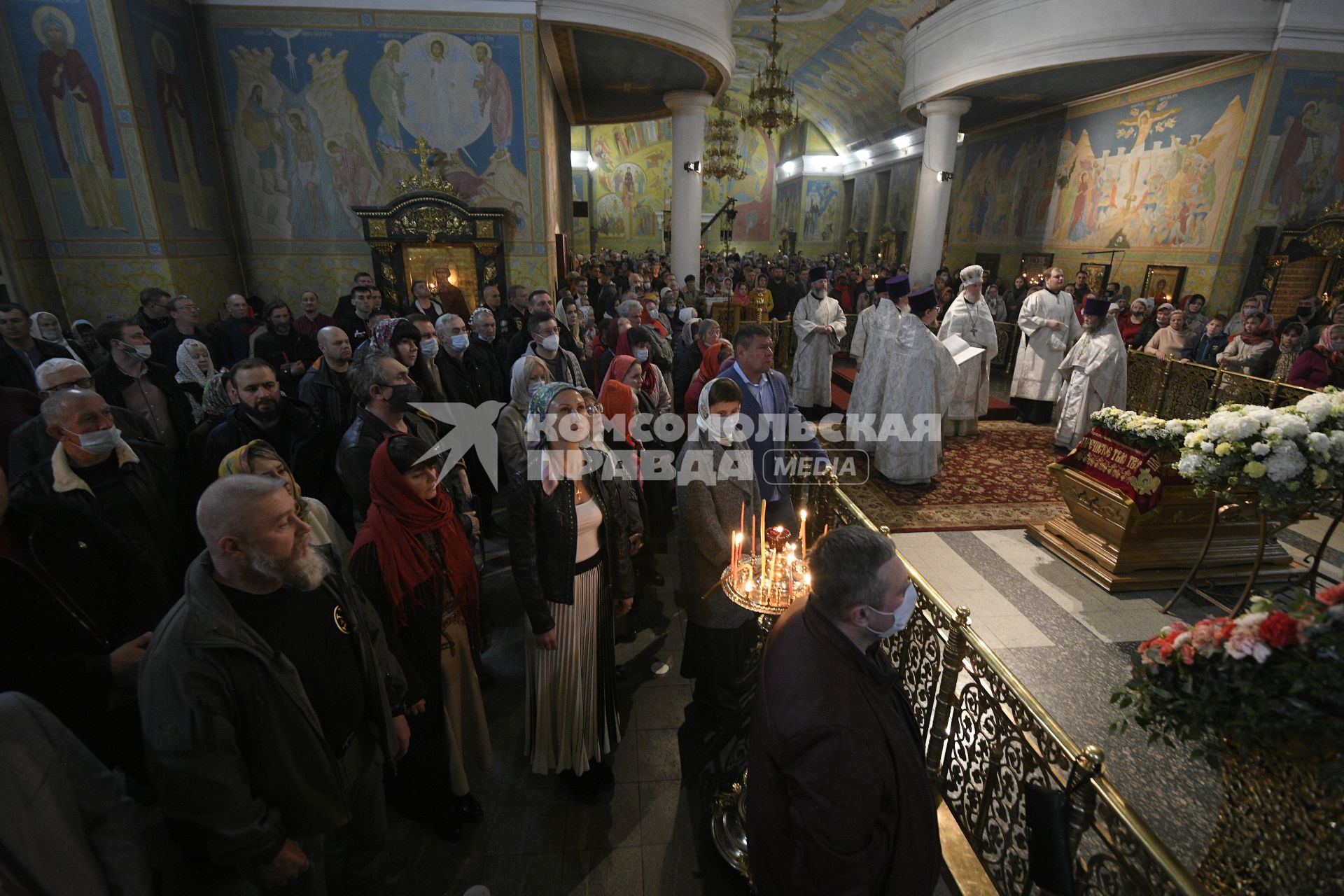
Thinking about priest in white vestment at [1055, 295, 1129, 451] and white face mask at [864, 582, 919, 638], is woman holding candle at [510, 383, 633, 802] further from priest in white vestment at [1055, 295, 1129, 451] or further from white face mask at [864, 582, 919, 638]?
priest in white vestment at [1055, 295, 1129, 451]

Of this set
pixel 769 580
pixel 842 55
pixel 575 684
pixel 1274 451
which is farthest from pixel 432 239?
pixel 842 55

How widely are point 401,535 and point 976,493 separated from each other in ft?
20.3

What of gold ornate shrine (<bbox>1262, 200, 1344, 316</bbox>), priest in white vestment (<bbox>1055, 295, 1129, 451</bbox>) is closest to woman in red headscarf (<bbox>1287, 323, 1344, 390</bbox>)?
priest in white vestment (<bbox>1055, 295, 1129, 451</bbox>)

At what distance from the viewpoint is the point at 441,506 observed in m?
2.67

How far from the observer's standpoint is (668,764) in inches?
130

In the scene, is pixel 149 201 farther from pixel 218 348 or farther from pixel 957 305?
pixel 957 305

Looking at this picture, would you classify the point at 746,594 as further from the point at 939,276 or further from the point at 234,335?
the point at 939,276

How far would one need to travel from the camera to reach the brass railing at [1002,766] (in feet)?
5.66

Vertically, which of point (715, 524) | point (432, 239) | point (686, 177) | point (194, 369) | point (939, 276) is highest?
point (686, 177)

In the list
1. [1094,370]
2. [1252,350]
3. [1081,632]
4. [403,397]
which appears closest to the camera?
[403,397]

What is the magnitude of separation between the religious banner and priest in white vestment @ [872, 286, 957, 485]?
1.53m

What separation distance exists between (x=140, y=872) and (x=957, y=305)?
341 inches

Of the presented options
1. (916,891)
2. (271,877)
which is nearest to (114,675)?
(271,877)

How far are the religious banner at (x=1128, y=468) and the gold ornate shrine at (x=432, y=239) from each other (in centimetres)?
849
